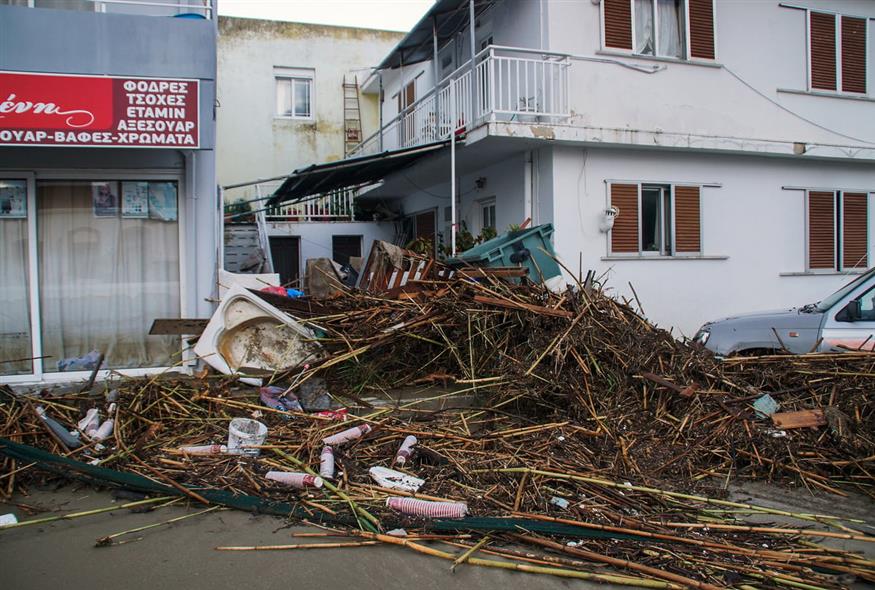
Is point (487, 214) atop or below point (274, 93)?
below

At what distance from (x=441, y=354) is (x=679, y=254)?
20.1ft

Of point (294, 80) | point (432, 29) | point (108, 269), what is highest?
point (294, 80)

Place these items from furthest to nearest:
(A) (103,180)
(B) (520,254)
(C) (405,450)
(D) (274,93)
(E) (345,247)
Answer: (D) (274,93) < (E) (345,247) < (B) (520,254) < (A) (103,180) < (C) (405,450)

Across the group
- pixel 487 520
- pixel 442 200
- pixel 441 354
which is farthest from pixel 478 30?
pixel 487 520

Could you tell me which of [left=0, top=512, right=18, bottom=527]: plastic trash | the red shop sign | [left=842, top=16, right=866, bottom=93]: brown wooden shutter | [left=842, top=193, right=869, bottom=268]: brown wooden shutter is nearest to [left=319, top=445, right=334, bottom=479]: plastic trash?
[left=0, top=512, right=18, bottom=527]: plastic trash

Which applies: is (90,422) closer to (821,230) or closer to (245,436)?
(245,436)

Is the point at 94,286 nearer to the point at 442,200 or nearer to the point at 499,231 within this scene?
the point at 499,231

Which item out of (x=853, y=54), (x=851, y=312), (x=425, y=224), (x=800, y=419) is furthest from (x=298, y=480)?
(x=853, y=54)

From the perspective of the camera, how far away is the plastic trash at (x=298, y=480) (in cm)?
470

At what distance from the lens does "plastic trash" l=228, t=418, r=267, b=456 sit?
17.5 ft

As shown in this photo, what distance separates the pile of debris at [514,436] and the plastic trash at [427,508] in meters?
0.01

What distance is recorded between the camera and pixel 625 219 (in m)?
→ 11.2

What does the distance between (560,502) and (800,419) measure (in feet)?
8.46

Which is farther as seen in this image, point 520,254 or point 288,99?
point 288,99
